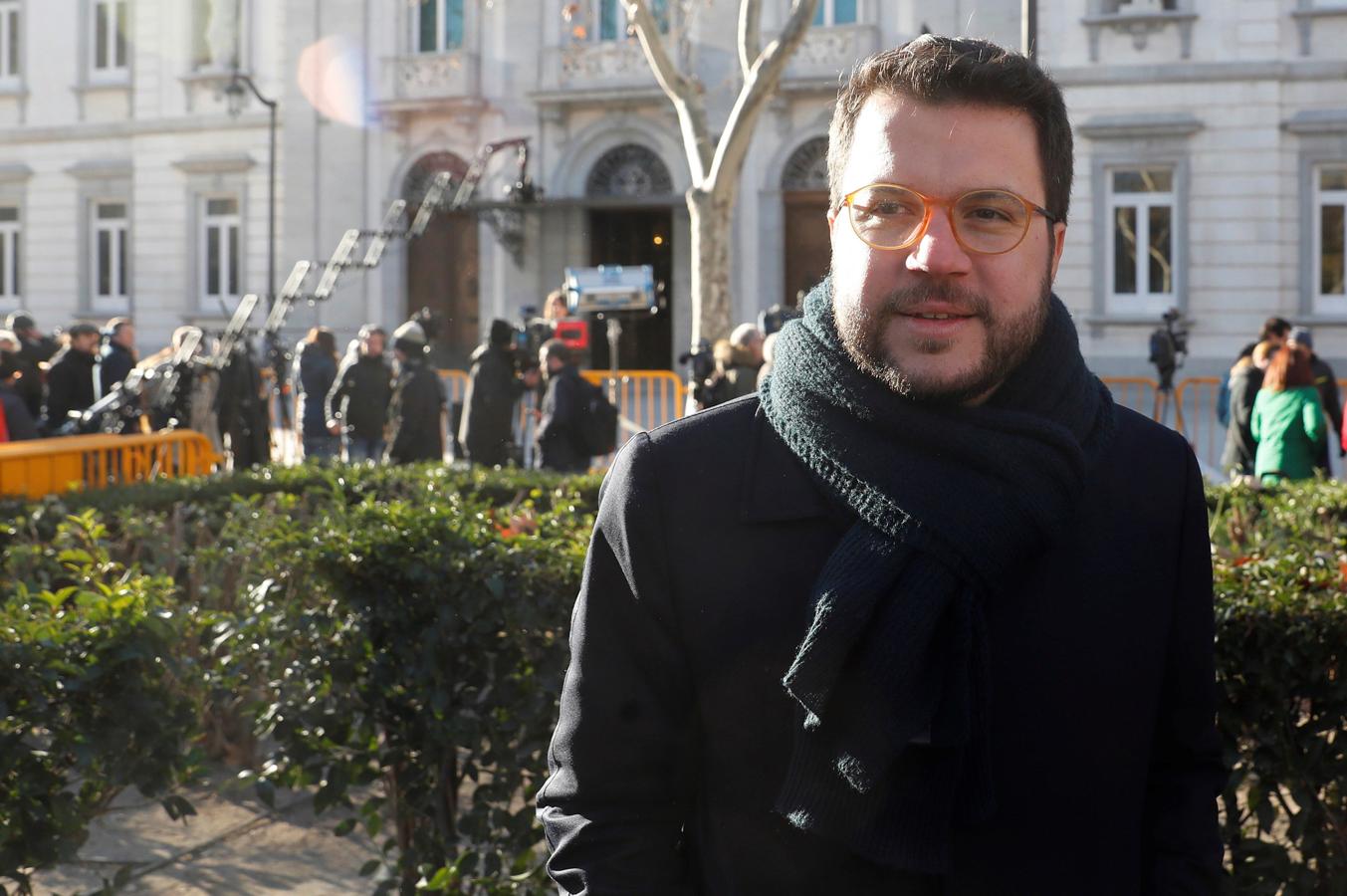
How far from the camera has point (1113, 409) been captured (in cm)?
207

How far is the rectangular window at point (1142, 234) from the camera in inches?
947

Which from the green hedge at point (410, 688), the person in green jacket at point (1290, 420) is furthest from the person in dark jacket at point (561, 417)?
the green hedge at point (410, 688)

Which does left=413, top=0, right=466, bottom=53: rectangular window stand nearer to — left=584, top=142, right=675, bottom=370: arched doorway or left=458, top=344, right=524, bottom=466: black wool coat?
left=584, top=142, right=675, bottom=370: arched doorway

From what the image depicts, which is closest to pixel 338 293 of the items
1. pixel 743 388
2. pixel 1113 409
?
pixel 743 388

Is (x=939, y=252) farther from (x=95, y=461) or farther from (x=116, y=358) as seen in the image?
(x=116, y=358)

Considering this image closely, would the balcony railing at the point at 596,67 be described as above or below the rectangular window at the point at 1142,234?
above

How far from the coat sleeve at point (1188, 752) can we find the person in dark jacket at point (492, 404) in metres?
10.4

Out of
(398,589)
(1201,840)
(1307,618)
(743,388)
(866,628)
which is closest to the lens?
(866,628)

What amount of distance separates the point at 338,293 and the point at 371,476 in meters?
21.1

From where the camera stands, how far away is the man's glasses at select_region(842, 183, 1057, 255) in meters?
1.87

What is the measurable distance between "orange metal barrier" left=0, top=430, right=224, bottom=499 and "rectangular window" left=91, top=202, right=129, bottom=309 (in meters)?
21.7

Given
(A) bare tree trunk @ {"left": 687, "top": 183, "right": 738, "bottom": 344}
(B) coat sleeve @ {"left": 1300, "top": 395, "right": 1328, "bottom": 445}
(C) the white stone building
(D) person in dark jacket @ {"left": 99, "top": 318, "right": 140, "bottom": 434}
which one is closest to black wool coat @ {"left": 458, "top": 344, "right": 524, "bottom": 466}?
(A) bare tree trunk @ {"left": 687, "top": 183, "right": 738, "bottom": 344}

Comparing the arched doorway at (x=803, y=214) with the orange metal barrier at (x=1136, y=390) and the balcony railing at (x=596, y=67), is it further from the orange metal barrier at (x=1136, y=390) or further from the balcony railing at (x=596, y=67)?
the orange metal barrier at (x=1136, y=390)

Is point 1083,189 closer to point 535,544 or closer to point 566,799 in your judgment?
point 535,544
